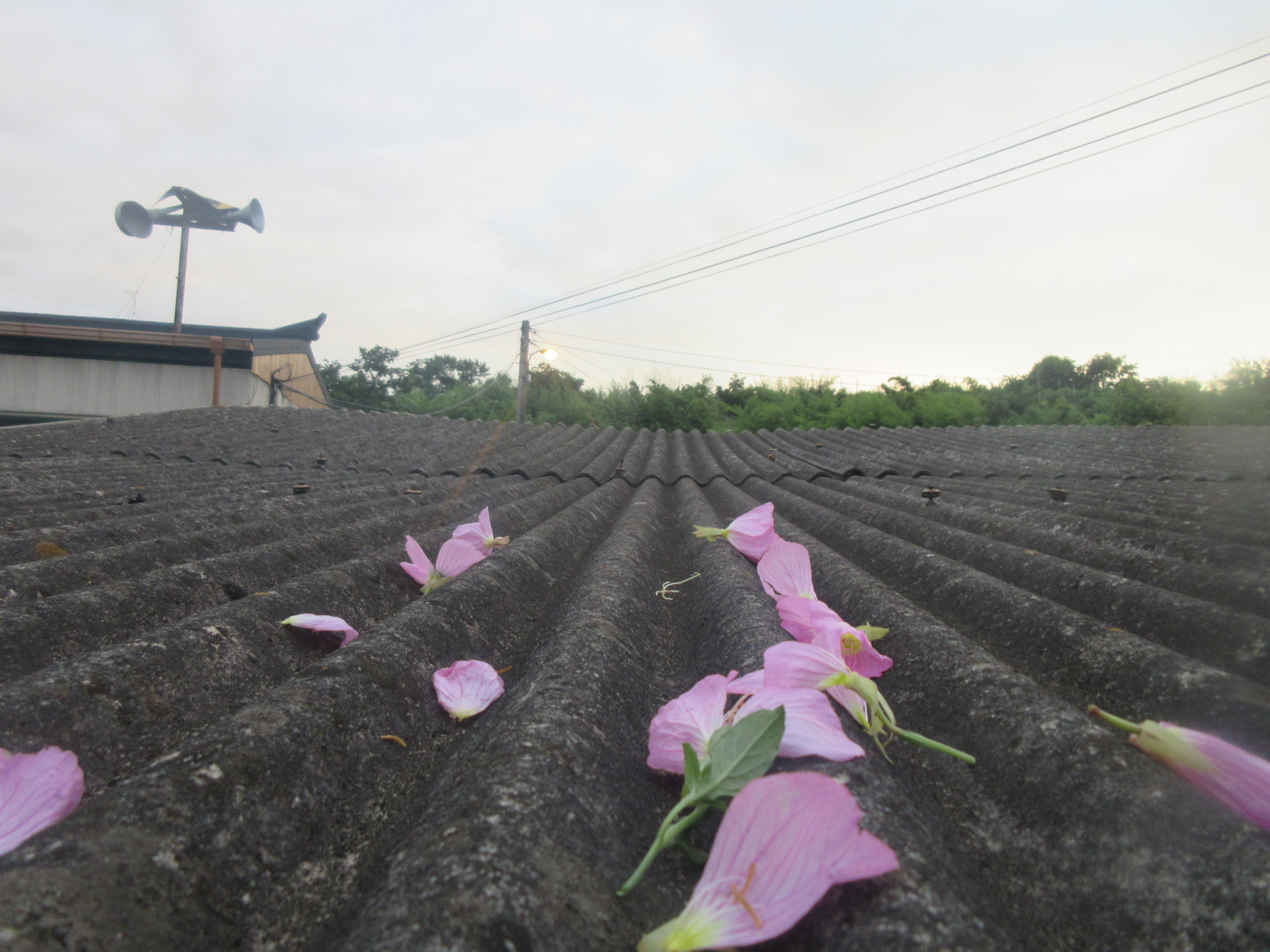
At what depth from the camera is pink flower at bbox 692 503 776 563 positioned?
1888mm

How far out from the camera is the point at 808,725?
2.56 ft

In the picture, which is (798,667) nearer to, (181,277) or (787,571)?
(787,571)

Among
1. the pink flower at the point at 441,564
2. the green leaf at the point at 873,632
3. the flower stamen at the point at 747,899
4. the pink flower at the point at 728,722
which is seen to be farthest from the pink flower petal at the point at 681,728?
the pink flower at the point at 441,564

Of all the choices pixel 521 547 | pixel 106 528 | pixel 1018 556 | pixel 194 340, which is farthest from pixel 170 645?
pixel 194 340

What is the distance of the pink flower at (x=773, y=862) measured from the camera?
1.76ft

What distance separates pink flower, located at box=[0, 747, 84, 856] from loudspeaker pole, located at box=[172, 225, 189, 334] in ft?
54.9

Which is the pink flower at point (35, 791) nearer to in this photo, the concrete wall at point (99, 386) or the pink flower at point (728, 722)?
the pink flower at point (728, 722)

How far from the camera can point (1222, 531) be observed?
1.86m

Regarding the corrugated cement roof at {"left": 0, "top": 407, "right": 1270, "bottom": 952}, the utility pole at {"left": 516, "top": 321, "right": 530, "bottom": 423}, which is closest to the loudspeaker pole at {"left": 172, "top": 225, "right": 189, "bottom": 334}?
the utility pole at {"left": 516, "top": 321, "right": 530, "bottom": 423}

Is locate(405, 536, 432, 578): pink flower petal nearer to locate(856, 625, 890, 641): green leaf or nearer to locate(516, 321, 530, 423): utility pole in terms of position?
locate(856, 625, 890, 641): green leaf

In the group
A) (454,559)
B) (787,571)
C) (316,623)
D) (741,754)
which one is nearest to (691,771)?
(741,754)

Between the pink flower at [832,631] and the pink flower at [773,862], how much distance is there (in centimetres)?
45

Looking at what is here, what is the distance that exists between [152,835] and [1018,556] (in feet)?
6.45

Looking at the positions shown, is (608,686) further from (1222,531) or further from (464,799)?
(1222,531)
